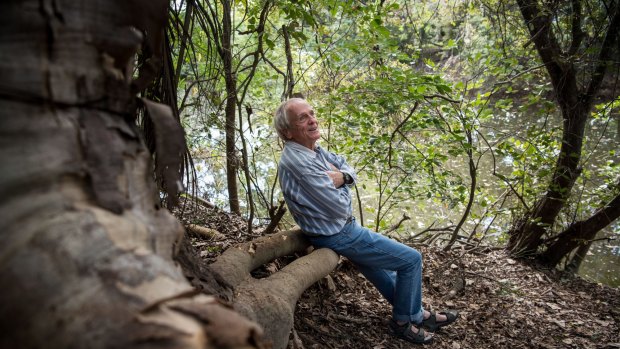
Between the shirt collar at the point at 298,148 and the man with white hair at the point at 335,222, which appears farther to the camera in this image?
the shirt collar at the point at 298,148

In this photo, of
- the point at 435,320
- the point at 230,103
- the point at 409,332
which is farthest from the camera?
the point at 230,103

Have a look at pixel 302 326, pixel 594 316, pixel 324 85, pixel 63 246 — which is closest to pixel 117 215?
pixel 63 246


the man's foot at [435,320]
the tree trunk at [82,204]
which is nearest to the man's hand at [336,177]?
the man's foot at [435,320]

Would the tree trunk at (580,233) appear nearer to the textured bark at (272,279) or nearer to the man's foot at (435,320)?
the man's foot at (435,320)

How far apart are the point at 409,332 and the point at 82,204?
2.88 m

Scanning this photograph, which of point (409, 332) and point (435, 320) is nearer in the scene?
point (409, 332)

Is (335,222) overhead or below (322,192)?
below

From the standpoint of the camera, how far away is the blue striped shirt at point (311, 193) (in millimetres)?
2877

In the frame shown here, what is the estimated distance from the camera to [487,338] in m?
3.40

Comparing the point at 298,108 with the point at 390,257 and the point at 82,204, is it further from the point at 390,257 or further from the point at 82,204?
the point at 82,204

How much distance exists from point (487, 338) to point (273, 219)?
2012 mm

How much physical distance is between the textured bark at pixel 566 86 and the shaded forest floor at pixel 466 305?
95 centimetres

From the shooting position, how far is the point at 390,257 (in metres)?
3.07

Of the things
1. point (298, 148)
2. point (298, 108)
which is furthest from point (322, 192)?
point (298, 108)
